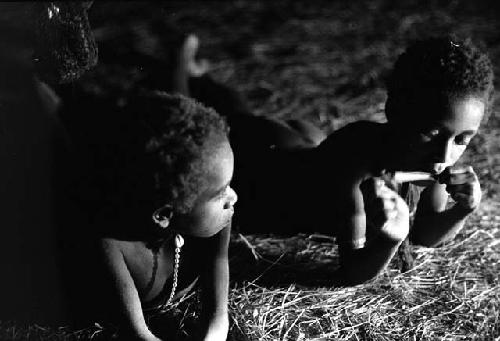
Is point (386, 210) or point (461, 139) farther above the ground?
point (461, 139)

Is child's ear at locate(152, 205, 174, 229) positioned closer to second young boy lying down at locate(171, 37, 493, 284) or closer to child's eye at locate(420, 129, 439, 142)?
second young boy lying down at locate(171, 37, 493, 284)

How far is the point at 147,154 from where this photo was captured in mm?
1660

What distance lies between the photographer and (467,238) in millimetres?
2611

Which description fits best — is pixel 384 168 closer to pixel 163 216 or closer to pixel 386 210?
pixel 386 210

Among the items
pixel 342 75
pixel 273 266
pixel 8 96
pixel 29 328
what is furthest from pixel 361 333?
pixel 342 75

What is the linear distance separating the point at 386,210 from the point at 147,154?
79 cm

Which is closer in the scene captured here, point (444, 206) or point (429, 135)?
point (429, 135)

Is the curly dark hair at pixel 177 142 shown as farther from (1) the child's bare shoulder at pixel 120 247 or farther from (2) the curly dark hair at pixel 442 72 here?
(2) the curly dark hair at pixel 442 72

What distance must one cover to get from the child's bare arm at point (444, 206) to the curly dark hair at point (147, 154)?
88cm

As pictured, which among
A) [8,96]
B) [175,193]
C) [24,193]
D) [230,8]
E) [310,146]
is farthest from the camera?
[230,8]

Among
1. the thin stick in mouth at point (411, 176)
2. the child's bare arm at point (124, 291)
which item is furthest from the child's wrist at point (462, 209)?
the child's bare arm at point (124, 291)

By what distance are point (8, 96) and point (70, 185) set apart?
0.74m

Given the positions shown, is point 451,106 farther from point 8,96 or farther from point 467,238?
point 8,96

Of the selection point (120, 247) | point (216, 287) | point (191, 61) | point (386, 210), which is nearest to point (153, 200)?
point (120, 247)
